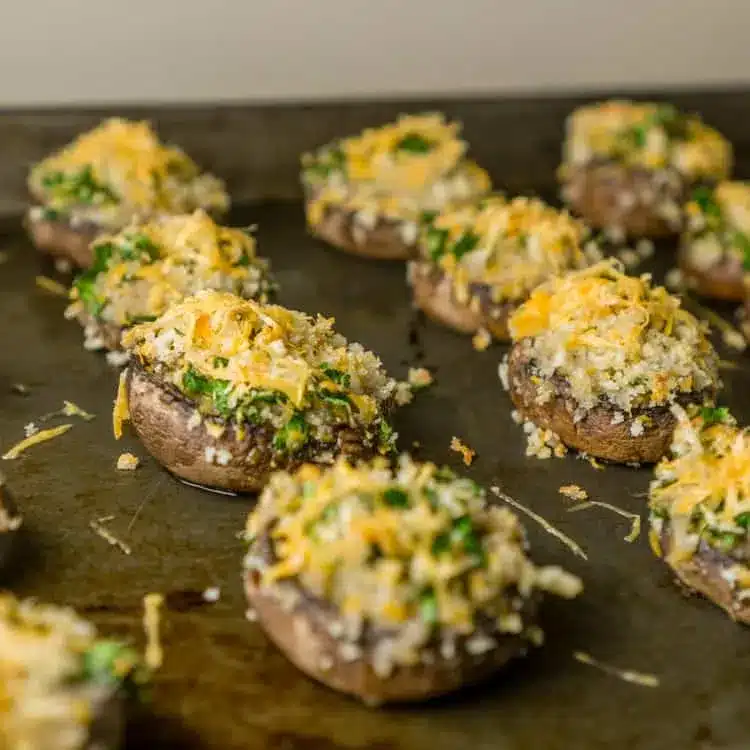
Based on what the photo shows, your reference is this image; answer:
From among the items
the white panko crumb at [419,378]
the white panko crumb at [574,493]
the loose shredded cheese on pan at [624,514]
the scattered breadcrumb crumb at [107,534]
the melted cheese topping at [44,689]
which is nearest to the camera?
the melted cheese topping at [44,689]

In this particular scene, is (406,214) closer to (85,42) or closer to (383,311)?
(383,311)

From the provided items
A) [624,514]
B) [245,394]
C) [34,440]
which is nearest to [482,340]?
[624,514]

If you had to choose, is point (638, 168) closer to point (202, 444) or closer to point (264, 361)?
point (264, 361)

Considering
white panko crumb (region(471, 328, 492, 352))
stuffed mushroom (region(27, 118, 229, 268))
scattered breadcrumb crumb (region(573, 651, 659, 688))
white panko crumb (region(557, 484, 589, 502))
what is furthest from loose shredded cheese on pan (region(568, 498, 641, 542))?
Result: stuffed mushroom (region(27, 118, 229, 268))

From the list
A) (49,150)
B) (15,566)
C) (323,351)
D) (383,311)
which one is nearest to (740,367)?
(383,311)

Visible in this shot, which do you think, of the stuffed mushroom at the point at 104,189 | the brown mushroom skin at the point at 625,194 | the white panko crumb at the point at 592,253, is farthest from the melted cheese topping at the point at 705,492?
the stuffed mushroom at the point at 104,189

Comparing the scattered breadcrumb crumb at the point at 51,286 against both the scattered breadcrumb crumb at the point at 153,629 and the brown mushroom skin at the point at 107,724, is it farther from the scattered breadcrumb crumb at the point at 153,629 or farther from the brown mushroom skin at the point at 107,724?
the brown mushroom skin at the point at 107,724

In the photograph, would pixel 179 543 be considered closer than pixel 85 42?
Yes
